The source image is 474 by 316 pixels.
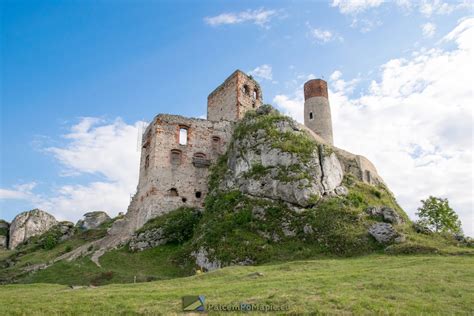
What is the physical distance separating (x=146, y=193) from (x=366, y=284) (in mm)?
21748

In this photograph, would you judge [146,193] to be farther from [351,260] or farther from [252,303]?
[252,303]

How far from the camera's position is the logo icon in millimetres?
10812

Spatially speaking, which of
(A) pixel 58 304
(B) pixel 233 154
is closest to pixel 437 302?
(A) pixel 58 304

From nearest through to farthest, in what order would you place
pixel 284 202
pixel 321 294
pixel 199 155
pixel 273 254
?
pixel 321 294, pixel 273 254, pixel 284 202, pixel 199 155

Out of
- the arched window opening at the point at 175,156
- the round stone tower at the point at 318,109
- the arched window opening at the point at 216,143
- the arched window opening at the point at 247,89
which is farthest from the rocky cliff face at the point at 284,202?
the round stone tower at the point at 318,109

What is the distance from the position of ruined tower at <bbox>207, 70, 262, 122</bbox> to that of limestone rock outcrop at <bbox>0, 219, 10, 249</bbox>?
103 feet

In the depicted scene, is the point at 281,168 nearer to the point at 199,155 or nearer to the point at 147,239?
the point at 199,155

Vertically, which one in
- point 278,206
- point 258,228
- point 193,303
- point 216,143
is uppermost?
point 216,143

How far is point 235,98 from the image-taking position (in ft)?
116

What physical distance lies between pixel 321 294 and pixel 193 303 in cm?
363

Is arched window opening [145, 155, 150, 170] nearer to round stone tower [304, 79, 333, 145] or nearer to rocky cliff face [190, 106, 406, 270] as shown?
rocky cliff face [190, 106, 406, 270]

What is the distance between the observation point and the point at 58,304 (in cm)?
1201

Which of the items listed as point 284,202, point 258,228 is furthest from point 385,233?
point 258,228

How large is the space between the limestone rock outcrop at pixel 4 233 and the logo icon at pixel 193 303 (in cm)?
4663
